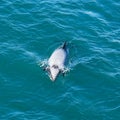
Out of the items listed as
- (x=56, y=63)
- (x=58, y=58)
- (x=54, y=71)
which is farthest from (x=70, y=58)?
(x=54, y=71)

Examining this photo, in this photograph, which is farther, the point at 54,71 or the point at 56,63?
the point at 56,63

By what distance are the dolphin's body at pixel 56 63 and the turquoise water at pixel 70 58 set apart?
760 mm

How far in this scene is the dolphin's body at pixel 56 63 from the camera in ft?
A: 135

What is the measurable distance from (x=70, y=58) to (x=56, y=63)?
9.77 ft

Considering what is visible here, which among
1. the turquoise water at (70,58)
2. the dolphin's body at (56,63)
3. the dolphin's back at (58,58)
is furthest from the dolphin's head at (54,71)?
the turquoise water at (70,58)

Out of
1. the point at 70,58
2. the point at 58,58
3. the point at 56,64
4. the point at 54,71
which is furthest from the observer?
the point at 70,58

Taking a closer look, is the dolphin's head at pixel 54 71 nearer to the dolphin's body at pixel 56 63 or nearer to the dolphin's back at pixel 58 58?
the dolphin's body at pixel 56 63

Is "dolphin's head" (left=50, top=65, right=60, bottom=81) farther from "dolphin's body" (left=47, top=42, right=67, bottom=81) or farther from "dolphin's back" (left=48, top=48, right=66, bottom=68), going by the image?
"dolphin's back" (left=48, top=48, right=66, bottom=68)

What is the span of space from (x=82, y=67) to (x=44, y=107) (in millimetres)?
7703

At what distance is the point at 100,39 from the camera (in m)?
48.4

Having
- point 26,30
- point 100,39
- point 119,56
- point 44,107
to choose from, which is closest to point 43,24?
point 26,30

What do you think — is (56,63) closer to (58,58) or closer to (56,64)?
(56,64)

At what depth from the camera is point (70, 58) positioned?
44.6m

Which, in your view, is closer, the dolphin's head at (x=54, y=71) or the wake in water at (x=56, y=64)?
the dolphin's head at (x=54, y=71)
